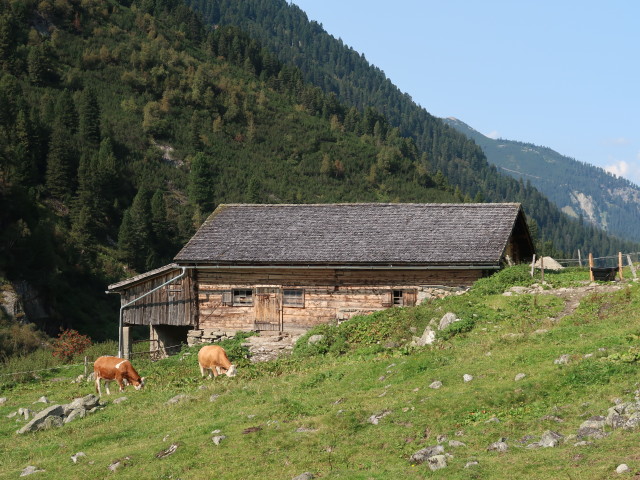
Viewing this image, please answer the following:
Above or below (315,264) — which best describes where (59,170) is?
above

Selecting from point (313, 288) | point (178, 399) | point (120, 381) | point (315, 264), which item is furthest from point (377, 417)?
point (313, 288)

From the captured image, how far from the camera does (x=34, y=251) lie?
49.7m

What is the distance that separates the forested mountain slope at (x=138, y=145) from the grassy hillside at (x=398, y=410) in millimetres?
30286

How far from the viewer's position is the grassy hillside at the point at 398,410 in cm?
1351

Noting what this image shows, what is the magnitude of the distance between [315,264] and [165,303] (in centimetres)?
755

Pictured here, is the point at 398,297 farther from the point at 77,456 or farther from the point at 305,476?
the point at 305,476

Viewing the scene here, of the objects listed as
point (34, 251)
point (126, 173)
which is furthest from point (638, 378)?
point (126, 173)

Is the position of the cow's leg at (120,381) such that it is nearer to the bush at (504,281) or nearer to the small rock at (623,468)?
the bush at (504,281)

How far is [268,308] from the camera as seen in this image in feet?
110

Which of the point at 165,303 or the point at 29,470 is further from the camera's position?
the point at 165,303

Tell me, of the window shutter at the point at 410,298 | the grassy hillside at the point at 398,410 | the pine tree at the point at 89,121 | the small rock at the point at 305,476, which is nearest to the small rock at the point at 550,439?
the grassy hillside at the point at 398,410

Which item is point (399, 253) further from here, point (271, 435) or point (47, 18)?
point (47, 18)

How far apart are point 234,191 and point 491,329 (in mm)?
77276

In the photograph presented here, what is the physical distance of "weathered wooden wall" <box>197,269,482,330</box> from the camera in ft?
104
